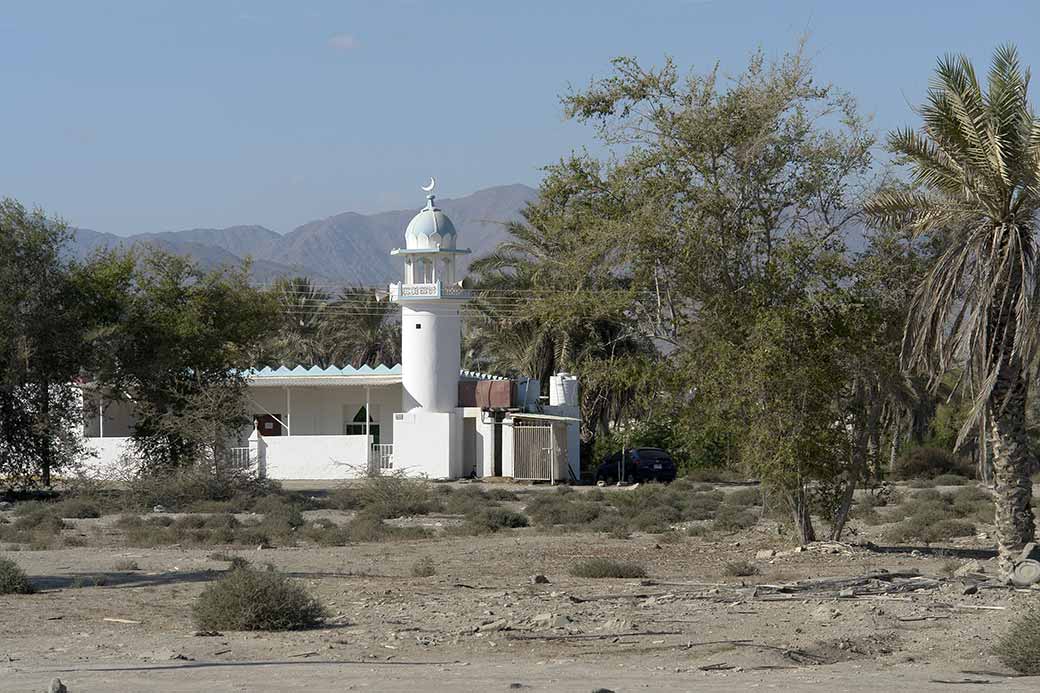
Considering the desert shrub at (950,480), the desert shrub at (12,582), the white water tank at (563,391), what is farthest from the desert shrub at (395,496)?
the desert shrub at (950,480)

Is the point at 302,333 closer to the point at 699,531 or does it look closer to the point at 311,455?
the point at 311,455

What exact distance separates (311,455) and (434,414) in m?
4.91

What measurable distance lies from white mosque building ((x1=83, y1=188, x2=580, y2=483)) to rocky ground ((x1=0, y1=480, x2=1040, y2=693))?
25.0m

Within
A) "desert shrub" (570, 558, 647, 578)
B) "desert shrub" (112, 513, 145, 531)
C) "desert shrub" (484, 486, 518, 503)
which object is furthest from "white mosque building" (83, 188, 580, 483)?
"desert shrub" (570, 558, 647, 578)

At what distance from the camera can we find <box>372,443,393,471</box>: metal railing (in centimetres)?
4766

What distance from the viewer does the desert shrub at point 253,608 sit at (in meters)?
14.1

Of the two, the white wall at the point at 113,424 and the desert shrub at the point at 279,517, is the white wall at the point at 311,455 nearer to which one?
the white wall at the point at 113,424

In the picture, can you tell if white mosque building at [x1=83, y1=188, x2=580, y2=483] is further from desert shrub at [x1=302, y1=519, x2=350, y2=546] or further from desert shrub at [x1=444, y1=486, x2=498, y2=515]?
desert shrub at [x1=302, y1=519, x2=350, y2=546]

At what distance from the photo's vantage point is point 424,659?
12.5 m

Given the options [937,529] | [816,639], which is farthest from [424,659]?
[937,529]

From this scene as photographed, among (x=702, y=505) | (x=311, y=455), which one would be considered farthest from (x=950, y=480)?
(x=311, y=455)

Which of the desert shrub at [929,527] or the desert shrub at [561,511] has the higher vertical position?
the desert shrub at [561,511]

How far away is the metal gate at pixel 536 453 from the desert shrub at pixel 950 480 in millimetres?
13471

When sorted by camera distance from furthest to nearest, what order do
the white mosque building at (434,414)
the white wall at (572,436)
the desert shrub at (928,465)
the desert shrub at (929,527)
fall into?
the desert shrub at (928,465) → the white wall at (572,436) → the white mosque building at (434,414) → the desert shrub at (929,527)
